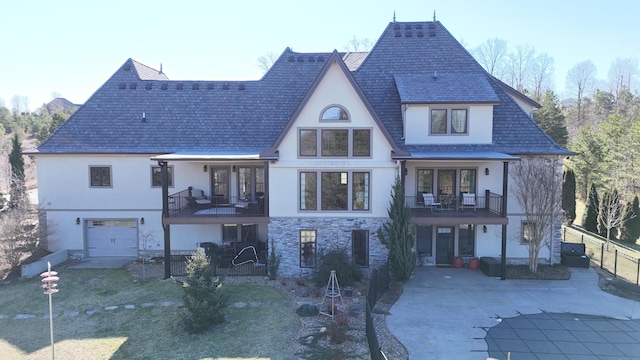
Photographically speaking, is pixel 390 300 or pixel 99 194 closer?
pixel 390 300

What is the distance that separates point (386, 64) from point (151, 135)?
13508mm

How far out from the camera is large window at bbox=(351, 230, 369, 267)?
17281 millimetres

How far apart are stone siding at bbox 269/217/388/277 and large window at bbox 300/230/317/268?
0.53ft

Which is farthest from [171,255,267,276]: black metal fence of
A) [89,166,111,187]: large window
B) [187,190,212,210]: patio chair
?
[89,166,111,187]: large window

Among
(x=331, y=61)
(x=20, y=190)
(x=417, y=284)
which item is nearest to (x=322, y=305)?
(x=417, y=284)

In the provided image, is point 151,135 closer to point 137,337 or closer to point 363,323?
point 137,337

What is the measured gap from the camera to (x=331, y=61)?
16.1 m

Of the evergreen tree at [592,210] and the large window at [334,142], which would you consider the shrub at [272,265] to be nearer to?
the large window at [334,142]

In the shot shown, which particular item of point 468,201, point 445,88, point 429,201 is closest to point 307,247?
point 429,201

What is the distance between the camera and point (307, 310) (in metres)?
13.3

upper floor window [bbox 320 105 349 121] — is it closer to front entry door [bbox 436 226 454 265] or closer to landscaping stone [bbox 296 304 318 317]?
front entry door [bbox 436 226 454 265]

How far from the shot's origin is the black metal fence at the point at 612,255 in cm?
1764

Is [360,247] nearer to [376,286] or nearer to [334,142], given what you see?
[376,286]

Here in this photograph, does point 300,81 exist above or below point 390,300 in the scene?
above
